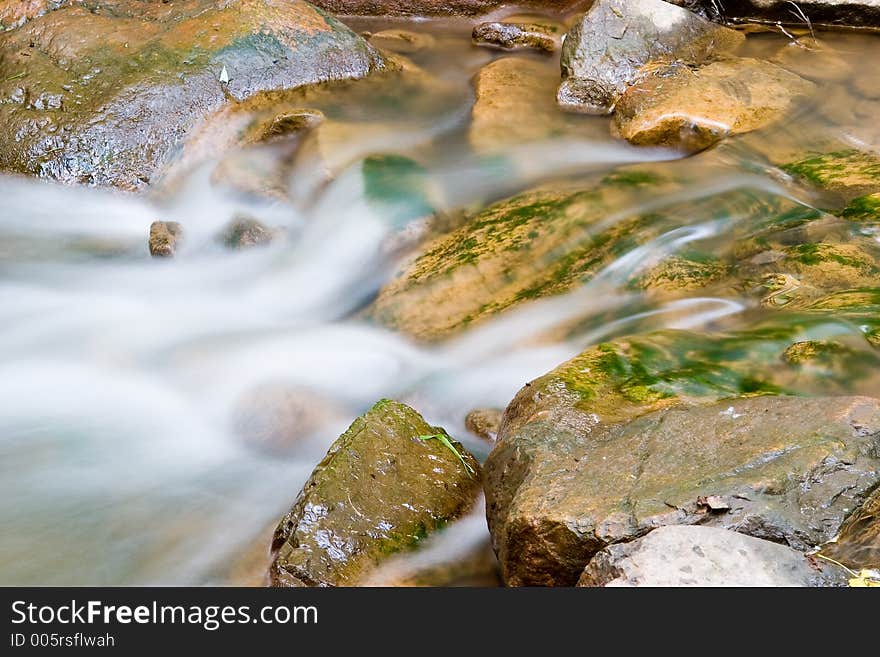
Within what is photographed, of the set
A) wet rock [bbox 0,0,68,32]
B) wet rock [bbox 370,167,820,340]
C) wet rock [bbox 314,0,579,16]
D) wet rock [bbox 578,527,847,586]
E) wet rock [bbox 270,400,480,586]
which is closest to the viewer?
wet rock [bbox 578,527,847,586]

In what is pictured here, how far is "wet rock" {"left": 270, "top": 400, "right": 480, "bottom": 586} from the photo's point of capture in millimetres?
3299

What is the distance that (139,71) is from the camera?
676 cm

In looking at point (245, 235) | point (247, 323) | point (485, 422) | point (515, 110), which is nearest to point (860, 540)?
point (485, 422)

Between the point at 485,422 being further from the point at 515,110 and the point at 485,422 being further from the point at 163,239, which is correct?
the point at 515,110

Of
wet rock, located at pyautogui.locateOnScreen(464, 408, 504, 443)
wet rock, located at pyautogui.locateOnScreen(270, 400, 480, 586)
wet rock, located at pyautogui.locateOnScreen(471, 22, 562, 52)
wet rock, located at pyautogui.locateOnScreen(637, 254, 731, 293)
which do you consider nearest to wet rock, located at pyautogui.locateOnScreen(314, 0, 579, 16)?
wet rock, located at pyautogui.locateOnScreen(471, 22, 562, 52)

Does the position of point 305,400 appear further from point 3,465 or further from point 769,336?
point 769,336

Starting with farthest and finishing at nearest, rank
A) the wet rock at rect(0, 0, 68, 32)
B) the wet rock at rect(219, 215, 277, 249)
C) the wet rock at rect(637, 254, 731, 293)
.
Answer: the wet rock at rect(0, 0, 68, 32) < the wet rock at rect(219, 215, 277, 249) < the wet rock at rect(637, 254, 731, 293)

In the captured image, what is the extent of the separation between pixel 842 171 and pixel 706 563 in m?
4.54

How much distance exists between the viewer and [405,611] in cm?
235

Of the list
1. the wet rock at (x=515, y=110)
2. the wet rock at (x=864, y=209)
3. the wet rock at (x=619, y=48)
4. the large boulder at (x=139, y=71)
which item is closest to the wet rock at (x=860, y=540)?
the wet rock at (x=864, y=209)

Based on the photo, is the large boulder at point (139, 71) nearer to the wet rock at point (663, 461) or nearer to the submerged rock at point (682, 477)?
the wet rock at point (663, 461)

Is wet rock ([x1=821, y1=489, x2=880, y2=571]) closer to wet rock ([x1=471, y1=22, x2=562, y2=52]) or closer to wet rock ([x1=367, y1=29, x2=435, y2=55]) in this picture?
wet rock ([x1=471, y1=22, x2=562, y2=52])

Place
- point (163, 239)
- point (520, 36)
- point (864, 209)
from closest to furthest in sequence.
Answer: point (864, 209)
point (163, 239)
point (520, 36)

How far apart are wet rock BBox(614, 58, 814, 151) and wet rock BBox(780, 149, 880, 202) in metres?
0.57
